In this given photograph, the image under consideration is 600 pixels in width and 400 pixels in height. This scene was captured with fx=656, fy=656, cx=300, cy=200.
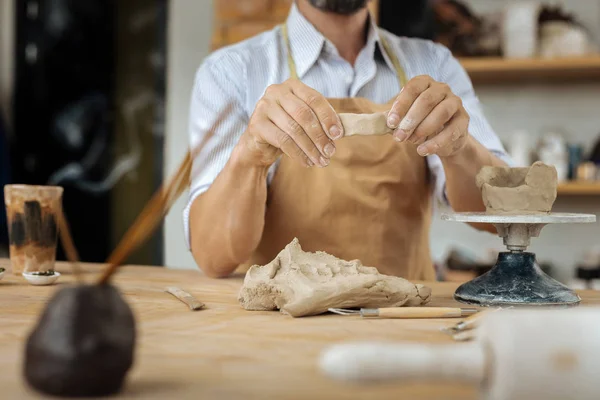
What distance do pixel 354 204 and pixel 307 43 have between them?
488mm

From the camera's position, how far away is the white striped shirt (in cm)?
175

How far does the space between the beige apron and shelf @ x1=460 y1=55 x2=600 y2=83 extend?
1.11 m

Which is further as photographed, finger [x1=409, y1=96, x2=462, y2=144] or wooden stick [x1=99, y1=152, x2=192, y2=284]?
finger [x1=409, y1=96, x2=462, y2=144]

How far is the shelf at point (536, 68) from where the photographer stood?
103 inches

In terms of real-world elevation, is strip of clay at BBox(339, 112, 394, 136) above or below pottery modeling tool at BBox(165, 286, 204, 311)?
above

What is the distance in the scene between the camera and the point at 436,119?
1.27 metres

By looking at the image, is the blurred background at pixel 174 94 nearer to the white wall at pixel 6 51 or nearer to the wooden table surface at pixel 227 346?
the white wall at pixel 6 51

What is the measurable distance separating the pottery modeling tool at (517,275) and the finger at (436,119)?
0.17 metres

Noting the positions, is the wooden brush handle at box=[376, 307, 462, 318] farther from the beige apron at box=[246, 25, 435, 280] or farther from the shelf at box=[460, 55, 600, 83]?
the shelf at box=[460, 55, 600, 83]

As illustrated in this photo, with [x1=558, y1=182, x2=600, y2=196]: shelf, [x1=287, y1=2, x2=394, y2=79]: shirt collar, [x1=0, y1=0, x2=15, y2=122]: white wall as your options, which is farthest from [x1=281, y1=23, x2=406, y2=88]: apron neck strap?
[x1=0, y1=0, x2=15, y2=122]: white wall

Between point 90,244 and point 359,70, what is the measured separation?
2291 millimetres

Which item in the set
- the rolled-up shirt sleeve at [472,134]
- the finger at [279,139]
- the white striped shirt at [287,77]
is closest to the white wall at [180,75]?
the white striped shirt at [287,77]

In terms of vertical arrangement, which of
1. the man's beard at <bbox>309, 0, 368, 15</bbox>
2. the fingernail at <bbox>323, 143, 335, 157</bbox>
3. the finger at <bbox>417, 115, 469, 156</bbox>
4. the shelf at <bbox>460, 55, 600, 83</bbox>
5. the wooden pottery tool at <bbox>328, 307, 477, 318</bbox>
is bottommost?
the wooden pottery tool at <bbox>328, 307, 477, 318</bbox>

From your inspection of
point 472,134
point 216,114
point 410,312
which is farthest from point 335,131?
point 472,134
